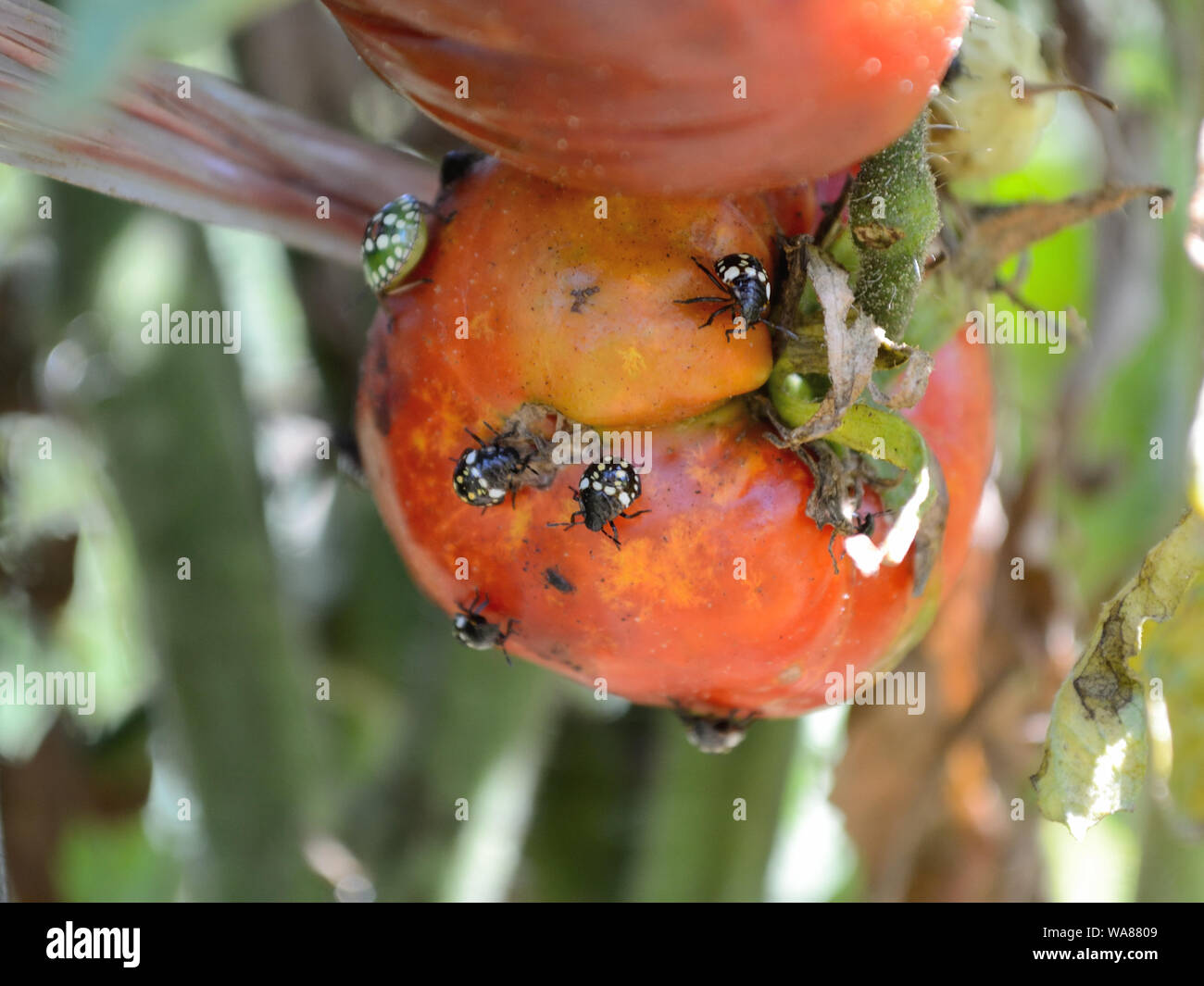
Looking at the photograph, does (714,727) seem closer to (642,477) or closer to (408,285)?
(642,477)

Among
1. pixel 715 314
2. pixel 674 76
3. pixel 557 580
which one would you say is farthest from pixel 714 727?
pixel 674 76

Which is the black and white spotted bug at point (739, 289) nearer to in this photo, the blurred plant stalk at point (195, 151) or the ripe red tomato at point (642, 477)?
the ripe red tomato at point (642, 477)

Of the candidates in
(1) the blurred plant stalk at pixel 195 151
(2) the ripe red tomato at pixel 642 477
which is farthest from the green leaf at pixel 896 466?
(1) the blurred plant stalk at pixel 195 151

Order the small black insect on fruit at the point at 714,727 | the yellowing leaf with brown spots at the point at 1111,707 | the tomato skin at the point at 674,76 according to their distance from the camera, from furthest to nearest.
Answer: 1. the small black insect on fruit at the point at 714,727
2. the yellowing leaf with brown spots at the point at 1111,707
3. the tomato skin at the point at 674,76

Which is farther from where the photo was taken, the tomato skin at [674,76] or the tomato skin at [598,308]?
the tomato skin at [598,308]

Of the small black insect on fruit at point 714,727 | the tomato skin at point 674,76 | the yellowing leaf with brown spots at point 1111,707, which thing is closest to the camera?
the tomato skin at point 674,76

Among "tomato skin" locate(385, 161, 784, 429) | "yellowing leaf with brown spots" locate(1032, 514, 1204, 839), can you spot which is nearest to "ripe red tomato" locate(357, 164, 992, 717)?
"tomato skin" locate(385, 161, 784, 429)
